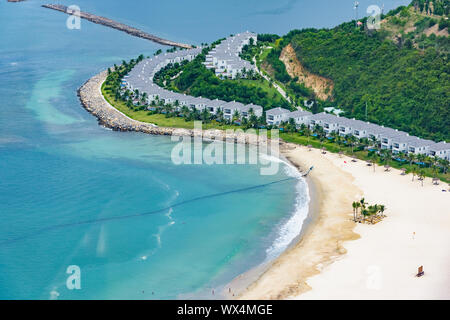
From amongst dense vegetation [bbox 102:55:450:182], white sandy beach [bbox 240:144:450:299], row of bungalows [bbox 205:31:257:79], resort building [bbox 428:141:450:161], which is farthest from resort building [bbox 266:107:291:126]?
resort building [bbox 428:141:450:161]

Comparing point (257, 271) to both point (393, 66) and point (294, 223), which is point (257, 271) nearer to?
point (294, 223)

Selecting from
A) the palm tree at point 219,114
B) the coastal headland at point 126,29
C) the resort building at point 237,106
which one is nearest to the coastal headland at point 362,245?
the resort building at point 237,106

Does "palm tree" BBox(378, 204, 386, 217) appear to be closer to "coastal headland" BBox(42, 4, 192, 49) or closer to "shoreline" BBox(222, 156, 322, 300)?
"shoreline" BBox(222, 156, 322, 300)

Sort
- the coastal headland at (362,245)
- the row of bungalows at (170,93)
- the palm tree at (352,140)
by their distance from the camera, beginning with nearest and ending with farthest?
the coastal headland at (362,245)
the palm tree at (352,140)
the row of bungalows at (170,93)

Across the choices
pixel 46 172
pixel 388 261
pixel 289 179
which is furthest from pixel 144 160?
pixel 388 261

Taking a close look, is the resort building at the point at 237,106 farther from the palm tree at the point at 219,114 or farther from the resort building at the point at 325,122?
the palm tree at the point at 219,114

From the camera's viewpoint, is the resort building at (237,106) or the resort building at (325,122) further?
the resort building at (325,122)
